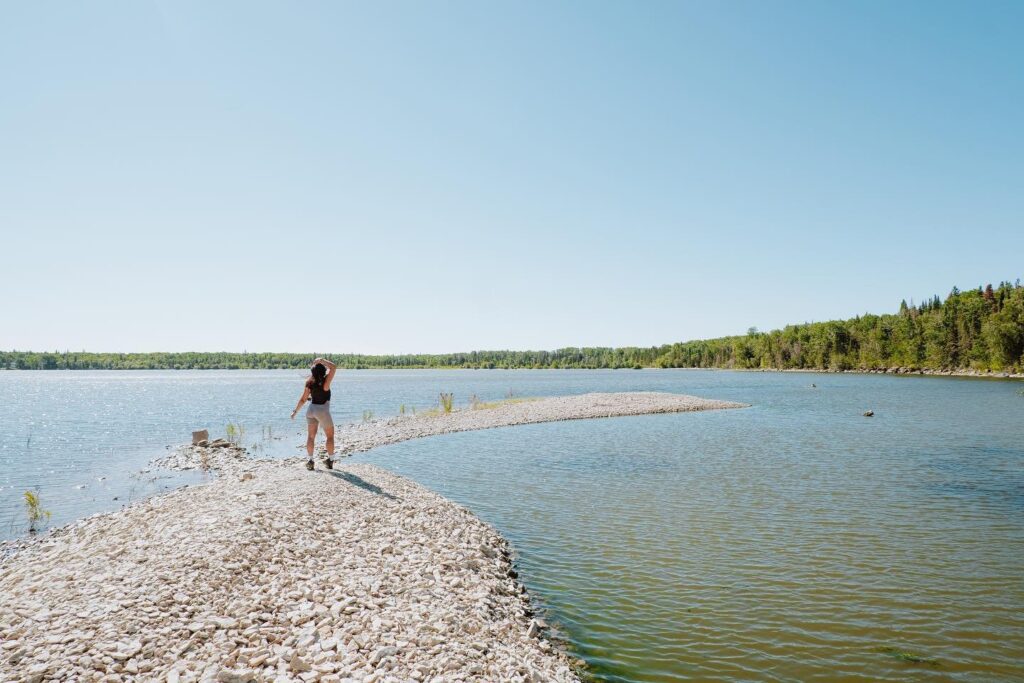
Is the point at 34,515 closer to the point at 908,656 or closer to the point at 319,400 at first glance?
the point at 319,400

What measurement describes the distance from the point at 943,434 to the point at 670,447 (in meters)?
17.7

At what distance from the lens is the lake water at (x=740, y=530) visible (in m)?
9.04

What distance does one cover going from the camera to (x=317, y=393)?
18531 mm

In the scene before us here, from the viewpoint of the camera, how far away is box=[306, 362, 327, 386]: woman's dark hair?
59.5 feet

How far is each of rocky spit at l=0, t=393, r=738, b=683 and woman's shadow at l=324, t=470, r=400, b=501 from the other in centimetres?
115

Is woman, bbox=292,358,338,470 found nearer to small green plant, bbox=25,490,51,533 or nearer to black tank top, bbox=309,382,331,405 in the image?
black tank top, bbox=309,382,331,405

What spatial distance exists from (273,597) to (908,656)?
9.79m

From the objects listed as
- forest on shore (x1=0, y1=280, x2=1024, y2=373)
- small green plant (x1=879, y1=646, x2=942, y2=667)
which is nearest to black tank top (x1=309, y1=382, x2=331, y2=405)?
small green plant (x1=879, y1=646, x2=942, y2=667)

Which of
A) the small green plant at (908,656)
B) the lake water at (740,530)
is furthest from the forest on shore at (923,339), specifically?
the small green plant at (908,656)

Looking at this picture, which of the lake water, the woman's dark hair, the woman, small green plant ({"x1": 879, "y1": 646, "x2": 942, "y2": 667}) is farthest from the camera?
the woman

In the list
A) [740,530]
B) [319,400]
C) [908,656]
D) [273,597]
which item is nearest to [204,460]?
[319,400]

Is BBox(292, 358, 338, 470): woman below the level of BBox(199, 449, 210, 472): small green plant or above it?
above

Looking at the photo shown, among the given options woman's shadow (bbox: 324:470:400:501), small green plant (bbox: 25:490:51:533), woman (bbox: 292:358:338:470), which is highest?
woman (bbox: 292:358:338:470)

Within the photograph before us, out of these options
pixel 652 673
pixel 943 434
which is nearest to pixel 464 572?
pixel 652 673
